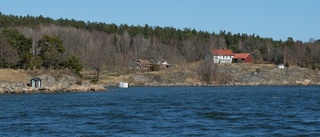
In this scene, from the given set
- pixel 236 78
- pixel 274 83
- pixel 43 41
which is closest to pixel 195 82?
pixel 236 78

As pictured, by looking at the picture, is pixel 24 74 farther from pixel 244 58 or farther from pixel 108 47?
pixel 244 58

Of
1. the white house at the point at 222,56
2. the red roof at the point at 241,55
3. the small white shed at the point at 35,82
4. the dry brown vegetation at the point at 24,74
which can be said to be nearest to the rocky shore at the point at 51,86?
the small white shed at the point at 35,82

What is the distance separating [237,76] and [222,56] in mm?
28353

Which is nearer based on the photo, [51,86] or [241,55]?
[51,86]

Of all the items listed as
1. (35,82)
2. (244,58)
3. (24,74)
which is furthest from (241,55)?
(35,82)

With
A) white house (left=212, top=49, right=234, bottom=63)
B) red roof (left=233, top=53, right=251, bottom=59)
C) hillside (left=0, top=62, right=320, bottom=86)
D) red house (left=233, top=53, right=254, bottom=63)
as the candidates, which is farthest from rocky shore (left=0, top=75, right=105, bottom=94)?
red roof (left=233, top=53, right=251, bottom=59)

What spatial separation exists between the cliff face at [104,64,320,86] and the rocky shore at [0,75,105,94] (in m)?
33.1

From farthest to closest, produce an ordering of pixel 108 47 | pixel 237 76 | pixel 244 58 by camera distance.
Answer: pixel 244 58
pixel 108 47
pixel 237 76

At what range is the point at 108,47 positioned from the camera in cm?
15838

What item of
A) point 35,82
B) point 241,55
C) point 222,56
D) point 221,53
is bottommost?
point 35,82

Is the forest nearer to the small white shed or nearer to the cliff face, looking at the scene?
the cliff face

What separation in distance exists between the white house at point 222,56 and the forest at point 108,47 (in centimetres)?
283

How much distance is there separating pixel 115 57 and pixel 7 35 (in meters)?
50.7

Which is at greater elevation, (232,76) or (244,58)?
(244,58)
